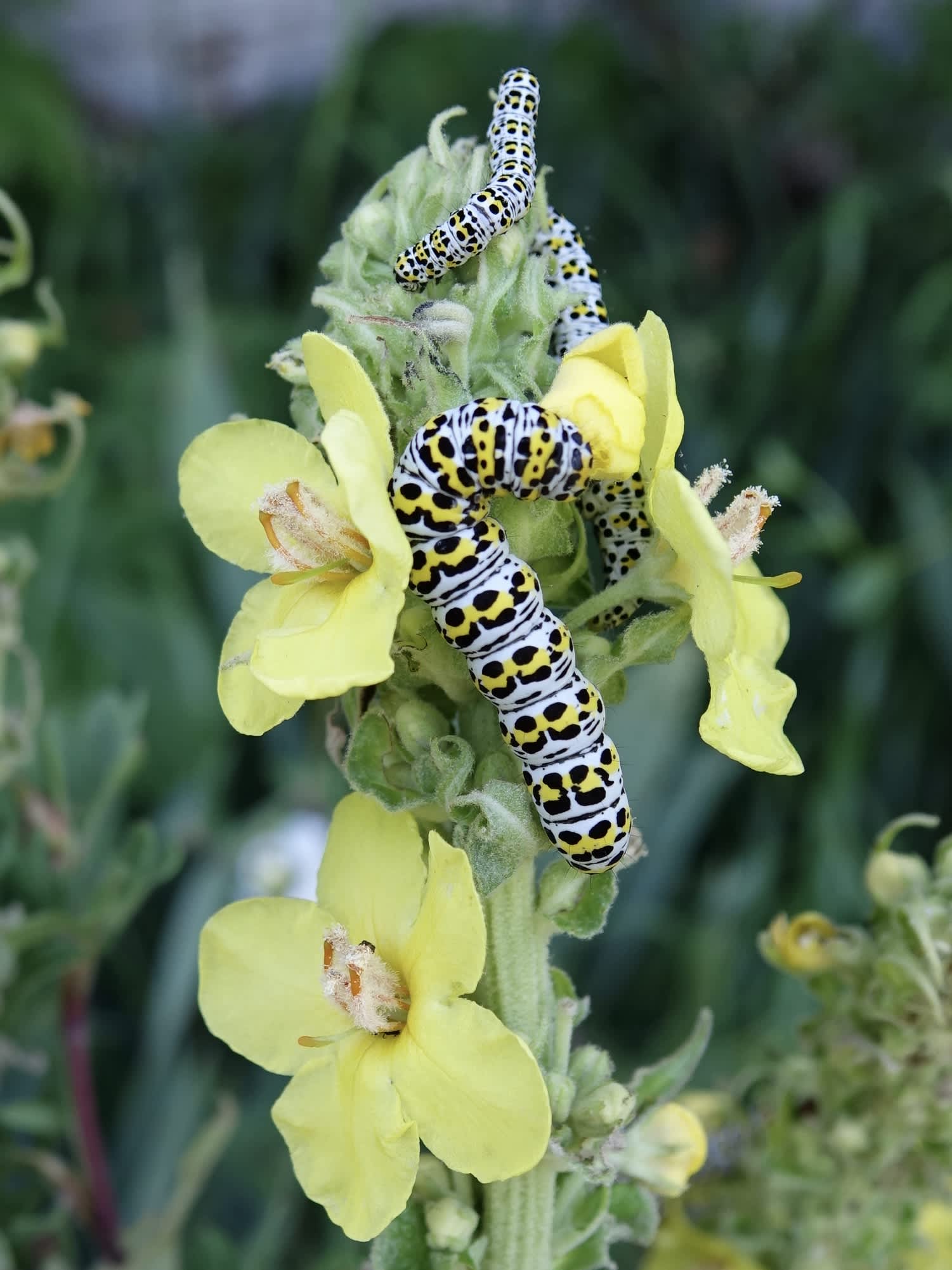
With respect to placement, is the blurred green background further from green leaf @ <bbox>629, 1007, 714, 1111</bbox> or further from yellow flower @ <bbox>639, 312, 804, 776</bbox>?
yellow flower @ <bbox>639, 312, 804, 776</bbox>

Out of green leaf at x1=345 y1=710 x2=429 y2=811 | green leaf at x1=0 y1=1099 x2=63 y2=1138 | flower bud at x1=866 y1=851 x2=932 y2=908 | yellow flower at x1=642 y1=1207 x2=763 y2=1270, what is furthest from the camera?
green leaf at x1=0 y1=1099 x2=63 y2=1138

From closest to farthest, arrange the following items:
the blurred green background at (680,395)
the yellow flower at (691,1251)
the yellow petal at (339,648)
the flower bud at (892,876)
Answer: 1. the yellow petal at (339,648)
2. the flower bud at (892,876)
3. the yellow flower at (691,1251)
4. the blurred green background at (680,395)

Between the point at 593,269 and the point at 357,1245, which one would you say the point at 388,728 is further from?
the point at 357,1245

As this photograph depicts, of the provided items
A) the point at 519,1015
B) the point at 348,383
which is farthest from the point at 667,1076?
the point at 348,383

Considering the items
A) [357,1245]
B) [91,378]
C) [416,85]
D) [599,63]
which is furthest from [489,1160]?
[599,63]

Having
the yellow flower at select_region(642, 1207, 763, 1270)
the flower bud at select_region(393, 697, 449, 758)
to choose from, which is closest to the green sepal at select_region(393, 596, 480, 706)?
the flower bud at select_region(393, 697, 449, 758)

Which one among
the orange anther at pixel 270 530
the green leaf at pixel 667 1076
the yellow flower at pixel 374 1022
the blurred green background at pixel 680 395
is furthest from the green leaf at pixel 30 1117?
the orange anther at pixel 270 530

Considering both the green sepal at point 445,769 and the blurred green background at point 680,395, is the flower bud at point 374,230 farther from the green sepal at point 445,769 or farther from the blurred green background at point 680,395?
the blurred green background at point 680,395

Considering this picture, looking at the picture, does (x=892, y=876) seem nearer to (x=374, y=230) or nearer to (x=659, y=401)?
(x=659, y=401)
